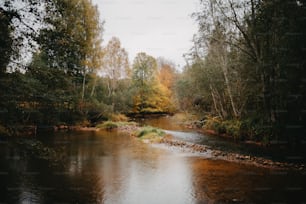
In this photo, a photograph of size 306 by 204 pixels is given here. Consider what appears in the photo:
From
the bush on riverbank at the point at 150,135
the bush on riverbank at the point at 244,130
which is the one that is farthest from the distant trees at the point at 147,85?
the bush on riverbank at the point at 150,135

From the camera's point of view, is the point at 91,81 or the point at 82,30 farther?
the point at 91,81

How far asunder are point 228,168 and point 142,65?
3440cm

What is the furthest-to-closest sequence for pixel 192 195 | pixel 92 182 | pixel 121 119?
pixel 121 119, pixel 92 182, pixel 192 195

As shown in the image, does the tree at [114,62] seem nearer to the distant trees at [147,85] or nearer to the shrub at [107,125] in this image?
the shrub at [107,125]

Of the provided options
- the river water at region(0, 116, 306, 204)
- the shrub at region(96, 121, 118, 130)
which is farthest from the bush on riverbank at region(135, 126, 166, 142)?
the river water at region(0, 116, 306, 204)

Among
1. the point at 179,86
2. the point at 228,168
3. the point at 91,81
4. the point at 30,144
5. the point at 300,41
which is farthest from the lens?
the point at 179,86

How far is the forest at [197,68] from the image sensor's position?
5.72m

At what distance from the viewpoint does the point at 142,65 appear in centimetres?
4312

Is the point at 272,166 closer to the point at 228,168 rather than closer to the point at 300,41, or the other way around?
the point at 228,168

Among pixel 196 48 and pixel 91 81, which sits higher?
pixel 196 48

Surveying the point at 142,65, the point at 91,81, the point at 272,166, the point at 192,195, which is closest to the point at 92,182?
the point at 192,195

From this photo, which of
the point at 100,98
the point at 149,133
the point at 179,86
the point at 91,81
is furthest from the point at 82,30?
the point at 179,86

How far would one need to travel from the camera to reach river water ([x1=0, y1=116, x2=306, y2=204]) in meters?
7.05

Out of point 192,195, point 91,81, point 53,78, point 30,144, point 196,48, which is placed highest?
point 196,48
